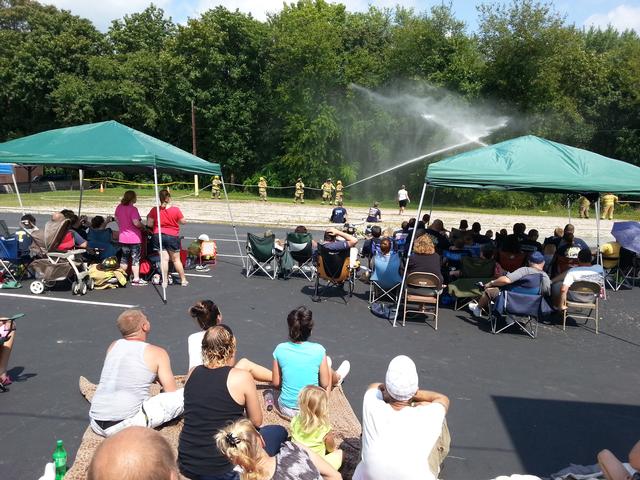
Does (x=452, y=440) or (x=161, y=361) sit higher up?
(x=161, y=361)

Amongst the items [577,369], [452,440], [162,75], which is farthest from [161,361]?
[162,75]

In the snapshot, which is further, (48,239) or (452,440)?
(48,239)

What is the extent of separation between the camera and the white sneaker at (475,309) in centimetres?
877

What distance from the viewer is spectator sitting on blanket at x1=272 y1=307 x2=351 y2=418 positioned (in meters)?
4.56

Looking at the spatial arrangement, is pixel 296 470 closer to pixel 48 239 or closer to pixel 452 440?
pixel 452 440

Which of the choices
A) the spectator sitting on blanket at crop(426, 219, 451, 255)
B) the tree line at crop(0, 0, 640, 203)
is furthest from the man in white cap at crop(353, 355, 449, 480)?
the tree line at crop(0, 0, 640, 203)

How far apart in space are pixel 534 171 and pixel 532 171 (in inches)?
1.5

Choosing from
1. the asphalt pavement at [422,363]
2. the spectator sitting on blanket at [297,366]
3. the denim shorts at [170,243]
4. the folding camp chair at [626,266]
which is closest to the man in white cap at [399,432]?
the spectator sitting on blanket at [297,366]

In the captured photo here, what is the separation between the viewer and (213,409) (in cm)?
357

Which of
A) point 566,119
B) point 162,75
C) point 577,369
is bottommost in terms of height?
point 577,369

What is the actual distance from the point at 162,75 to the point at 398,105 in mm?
21191

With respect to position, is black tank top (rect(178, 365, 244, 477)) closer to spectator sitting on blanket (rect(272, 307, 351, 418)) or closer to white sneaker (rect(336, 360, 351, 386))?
spectator sitting on blanket (rect(272, 307, 351, 418))

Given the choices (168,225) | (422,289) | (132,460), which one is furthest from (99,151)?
(132,460)

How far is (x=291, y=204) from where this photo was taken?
3409 centimetres
